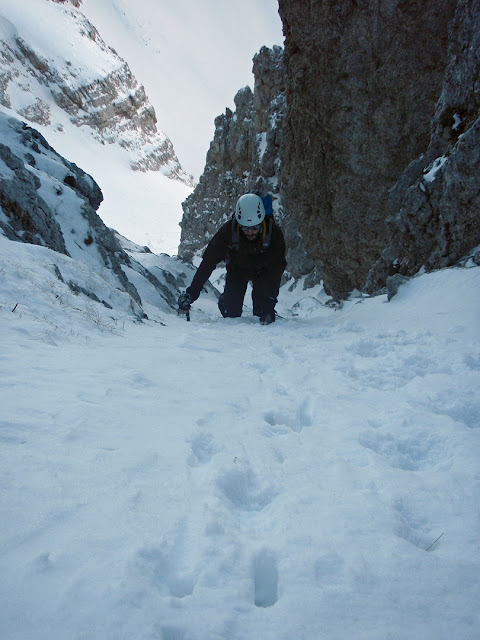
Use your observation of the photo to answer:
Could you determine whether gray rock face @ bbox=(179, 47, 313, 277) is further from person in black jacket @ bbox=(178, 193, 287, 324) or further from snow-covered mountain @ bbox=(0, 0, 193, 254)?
snow-covered mountain @ bbox=(0, 0, 193, 254)

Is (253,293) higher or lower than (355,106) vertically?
lower

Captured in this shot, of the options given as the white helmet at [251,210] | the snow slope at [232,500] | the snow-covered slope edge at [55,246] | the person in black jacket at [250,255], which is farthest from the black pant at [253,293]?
the snow slope at [232,500]

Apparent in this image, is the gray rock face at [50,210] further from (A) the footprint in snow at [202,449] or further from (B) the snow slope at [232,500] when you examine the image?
(A) the footprint in snow at [202,449]

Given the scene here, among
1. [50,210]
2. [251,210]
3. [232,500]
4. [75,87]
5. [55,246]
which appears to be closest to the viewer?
[232,500]

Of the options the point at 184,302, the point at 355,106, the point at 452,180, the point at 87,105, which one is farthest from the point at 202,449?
the point at 87,105

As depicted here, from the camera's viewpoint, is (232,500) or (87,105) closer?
(232,500)

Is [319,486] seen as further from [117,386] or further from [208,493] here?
[117,386]

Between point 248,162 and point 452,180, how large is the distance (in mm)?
51486

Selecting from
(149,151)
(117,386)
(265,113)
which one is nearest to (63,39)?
(149,151)

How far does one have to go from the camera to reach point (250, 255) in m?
7.82

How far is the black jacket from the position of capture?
24.7ft

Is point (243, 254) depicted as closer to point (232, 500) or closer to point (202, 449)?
point (202, 449)

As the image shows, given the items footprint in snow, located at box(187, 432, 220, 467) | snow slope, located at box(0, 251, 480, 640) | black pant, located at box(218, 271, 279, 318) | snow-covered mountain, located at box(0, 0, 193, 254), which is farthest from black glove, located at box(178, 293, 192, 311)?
snow-covered mountain, located at box(0, 0, 193, 254)

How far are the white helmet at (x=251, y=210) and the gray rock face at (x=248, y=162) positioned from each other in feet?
85.2
